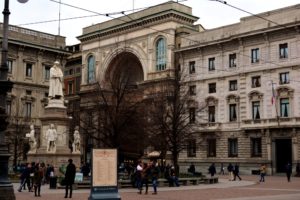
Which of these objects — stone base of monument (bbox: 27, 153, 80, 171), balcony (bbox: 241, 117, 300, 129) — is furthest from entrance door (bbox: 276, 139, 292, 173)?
stone base of monument (bbox: 27, 153, 80, 171)

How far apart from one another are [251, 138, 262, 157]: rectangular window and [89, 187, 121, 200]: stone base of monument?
44.8 metres

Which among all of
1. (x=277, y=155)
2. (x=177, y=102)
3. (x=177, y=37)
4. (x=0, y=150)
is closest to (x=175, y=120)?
(x=177, y=102)

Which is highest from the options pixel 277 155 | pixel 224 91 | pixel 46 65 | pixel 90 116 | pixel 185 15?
pixel 185 15

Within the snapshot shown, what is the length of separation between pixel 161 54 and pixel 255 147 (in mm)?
21815

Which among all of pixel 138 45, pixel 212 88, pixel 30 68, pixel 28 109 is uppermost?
pixel 138 45

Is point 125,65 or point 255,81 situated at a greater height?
point 125,65

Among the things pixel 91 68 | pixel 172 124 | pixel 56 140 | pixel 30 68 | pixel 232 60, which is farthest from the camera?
pixel 91 68

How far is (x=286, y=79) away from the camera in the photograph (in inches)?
2248

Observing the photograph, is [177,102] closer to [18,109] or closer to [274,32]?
[274,32]

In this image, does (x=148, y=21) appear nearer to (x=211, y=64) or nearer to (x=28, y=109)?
(x=211, y=64)

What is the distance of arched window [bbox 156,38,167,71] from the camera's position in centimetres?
7300

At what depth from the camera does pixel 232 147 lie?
6222cm

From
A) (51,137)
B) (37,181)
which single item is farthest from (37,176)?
(51,137)

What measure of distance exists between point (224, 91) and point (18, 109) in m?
27.6
